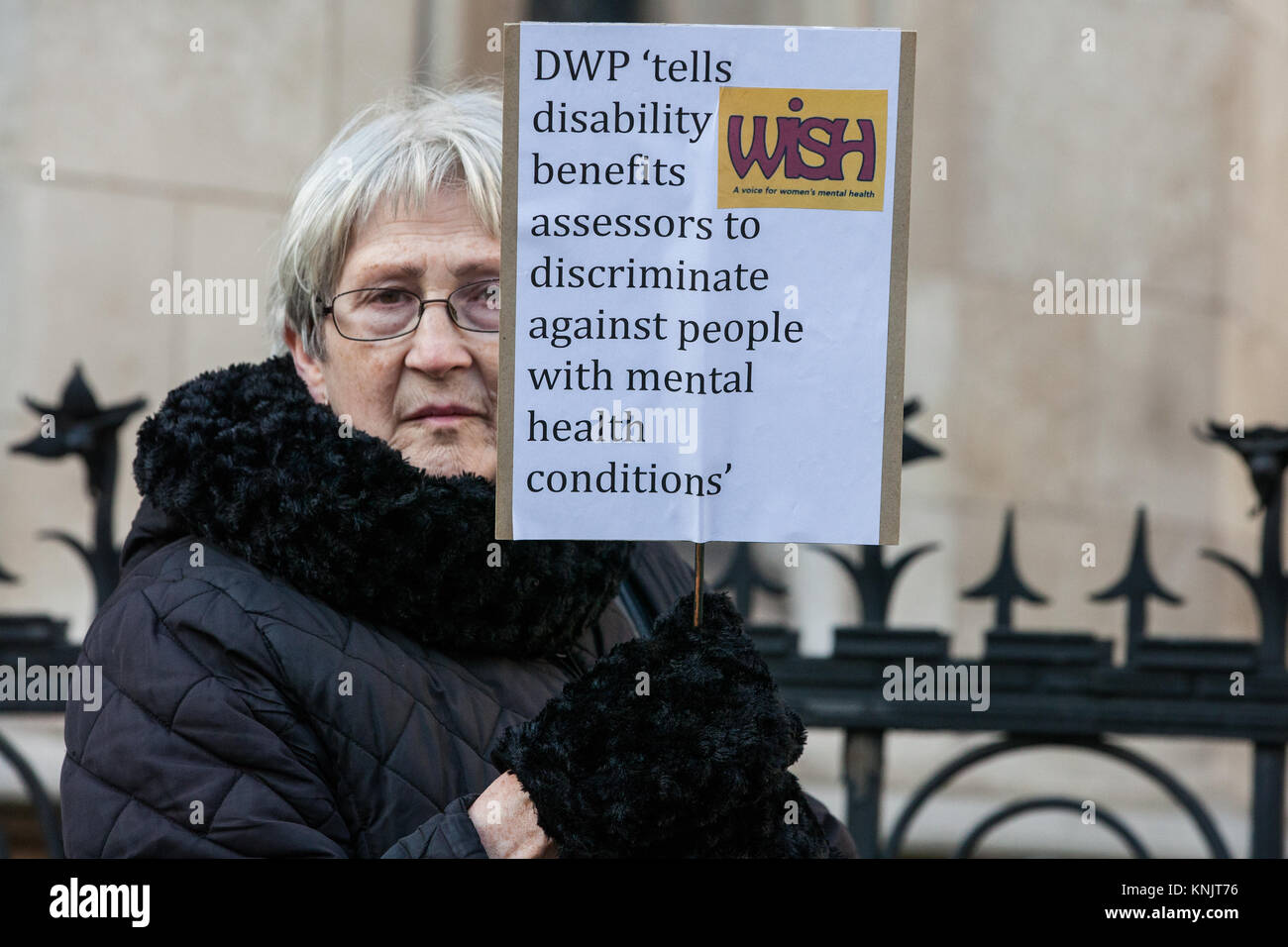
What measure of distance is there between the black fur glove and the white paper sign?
0.54 feet

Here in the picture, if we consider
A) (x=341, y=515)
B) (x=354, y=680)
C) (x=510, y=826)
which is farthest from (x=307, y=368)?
(x=510, y=826)

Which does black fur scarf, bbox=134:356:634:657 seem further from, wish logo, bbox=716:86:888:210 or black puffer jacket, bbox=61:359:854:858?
wish logo, bbox=716:86:888:210

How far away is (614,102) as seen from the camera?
1.90m

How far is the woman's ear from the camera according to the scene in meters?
2.41

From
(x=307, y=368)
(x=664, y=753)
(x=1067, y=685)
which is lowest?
(x=1067, y=685)

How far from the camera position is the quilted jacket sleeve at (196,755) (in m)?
1.86

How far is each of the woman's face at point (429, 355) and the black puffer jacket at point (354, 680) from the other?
10 cm

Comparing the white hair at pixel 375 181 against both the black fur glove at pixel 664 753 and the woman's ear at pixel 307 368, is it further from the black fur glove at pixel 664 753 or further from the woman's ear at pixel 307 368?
the black fur glove at pixel 664 753

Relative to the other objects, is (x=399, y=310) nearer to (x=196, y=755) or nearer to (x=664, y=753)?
(x=196, y=755)

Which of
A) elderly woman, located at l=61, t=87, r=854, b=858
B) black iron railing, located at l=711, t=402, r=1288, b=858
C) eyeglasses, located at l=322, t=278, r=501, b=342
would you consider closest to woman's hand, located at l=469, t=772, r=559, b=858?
elderly woman, located at l=61, t=87, r=854, b=858

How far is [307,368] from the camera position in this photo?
2439 millimetres

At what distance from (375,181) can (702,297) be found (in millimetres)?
629
